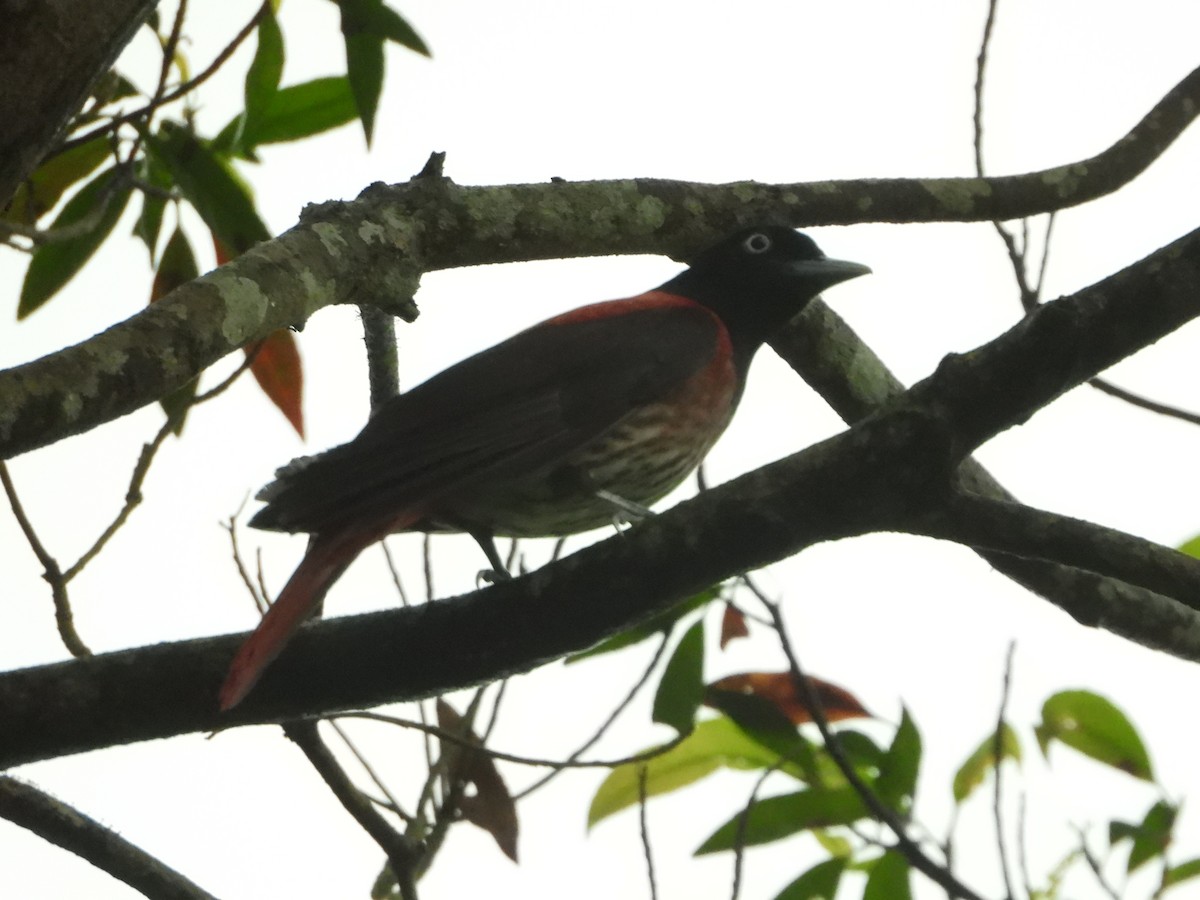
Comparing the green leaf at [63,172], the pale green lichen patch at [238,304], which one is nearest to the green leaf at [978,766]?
the pale green lichen patch at [238,304]

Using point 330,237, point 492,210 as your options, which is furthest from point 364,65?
point 330,237

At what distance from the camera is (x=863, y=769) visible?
360 cm

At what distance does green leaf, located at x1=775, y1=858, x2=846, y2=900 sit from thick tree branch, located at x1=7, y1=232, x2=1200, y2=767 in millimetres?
1214

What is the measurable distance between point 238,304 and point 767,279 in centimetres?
239

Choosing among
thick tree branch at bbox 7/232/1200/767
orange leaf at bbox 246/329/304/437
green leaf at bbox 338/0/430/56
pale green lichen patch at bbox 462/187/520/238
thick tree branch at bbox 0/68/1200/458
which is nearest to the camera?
thick tree branch at bbox 0/68/1200/458

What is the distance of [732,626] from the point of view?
3951 mm

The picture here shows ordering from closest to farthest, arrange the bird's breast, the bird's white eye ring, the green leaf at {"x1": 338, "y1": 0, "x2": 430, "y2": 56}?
the green leaf at {"x1": 338, "y1": 0, "x2": 430, "y2": 56} < the bird's breast < the bird's white eye ring

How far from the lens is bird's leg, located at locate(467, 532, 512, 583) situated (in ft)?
11.8

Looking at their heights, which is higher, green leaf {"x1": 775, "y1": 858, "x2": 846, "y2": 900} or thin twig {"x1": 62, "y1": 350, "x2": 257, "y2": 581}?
thin twig {"x1": 62, "y1": 350, "x2": 257, "y2": 581}

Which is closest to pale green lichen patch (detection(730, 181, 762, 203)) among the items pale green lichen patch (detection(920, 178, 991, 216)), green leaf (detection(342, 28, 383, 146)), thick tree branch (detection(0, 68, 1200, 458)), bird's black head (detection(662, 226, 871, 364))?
thick tree branch (detection(0, 68, 1200, 458))

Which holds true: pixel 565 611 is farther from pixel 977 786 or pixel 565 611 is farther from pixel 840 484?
pixel 977 786

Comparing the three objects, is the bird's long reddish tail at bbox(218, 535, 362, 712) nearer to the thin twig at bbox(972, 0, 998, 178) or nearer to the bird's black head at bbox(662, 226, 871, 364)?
the bird's black head at bbox(662, 226, 871, 364)

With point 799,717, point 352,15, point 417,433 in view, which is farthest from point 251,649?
point 799,717

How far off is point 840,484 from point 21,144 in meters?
1.37
